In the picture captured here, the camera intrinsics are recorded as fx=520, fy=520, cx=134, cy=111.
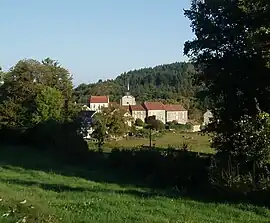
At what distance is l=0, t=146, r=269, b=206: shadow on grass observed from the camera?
1736 cm

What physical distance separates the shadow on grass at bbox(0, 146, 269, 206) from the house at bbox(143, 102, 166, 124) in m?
94.1

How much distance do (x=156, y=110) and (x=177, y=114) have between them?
7.78 m

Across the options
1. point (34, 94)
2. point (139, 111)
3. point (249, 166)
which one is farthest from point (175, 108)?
point (249, 166)

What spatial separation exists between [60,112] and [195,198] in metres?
45.0

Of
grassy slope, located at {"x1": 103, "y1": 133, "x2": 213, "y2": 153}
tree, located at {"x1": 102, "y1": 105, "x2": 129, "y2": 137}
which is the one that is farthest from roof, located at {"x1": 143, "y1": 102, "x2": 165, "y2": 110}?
tree, located at {"x1": 102, "y1": 105, "x2": 129, "y2": 137}

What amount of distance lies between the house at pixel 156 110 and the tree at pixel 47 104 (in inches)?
2836

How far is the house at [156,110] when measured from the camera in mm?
130250

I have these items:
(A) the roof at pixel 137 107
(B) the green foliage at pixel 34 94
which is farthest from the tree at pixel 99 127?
(A) the roof at pixel 137 107

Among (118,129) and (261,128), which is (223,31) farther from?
(118,129)

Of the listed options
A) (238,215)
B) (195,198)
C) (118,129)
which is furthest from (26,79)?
(238,215)

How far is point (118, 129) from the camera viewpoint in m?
62.2

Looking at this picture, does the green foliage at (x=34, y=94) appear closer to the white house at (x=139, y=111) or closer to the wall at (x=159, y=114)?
the white house at (x=139, y=111)

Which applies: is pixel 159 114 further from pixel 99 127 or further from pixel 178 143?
pixel 178 143

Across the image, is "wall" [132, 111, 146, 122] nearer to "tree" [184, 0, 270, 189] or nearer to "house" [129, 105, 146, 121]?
"house" [129, 105, 146, 121]
